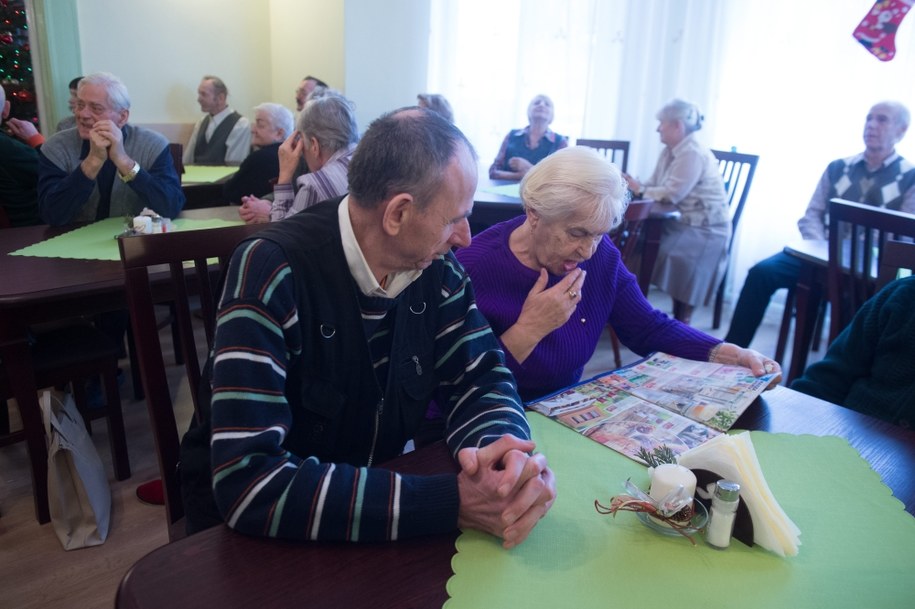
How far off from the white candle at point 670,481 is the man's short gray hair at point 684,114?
11.0 feet

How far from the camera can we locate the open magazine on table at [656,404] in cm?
104

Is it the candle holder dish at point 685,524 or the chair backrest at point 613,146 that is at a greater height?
the chair backrest at point 613,146

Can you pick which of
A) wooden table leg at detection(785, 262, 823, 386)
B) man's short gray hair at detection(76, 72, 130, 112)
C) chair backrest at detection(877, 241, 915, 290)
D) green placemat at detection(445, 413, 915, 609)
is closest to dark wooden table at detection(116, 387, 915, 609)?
green placemat at detection(445, 413, 915, 609)

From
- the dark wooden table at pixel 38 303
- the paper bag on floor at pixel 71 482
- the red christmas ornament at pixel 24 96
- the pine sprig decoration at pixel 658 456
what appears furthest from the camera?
the red christmas ornament at pixel 24 96

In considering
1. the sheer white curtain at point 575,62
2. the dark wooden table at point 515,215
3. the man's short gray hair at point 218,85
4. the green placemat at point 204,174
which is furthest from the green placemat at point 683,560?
the man's short gray hair at point 218,85

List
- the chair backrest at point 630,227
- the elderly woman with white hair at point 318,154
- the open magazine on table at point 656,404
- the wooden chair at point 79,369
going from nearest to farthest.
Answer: the open magazine on table at point 656,404 → the wooden chair at point 79,369 → the elderly woman with white hair at point 318,154 → the chair backrest at point 630,227

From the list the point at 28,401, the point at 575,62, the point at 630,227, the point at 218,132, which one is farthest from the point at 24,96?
the point at 630,227

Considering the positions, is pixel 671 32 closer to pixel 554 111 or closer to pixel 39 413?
pixel 554 111

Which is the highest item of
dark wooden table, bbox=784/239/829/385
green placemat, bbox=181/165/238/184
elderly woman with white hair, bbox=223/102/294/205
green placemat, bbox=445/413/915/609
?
elderly woman with white hair, bbox=223/102/294/205

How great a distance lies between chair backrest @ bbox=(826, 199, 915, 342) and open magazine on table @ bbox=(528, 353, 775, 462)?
2.78 ft

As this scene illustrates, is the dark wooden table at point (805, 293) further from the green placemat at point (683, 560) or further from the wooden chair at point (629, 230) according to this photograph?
the green placemat at point (683, 560)

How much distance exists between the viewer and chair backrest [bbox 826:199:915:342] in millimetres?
1811

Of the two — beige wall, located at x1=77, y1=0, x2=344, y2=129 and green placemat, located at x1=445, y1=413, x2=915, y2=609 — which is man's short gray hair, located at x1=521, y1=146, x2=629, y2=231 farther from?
beige wall, located at x1=77, y1=0, x2=344, y2=129

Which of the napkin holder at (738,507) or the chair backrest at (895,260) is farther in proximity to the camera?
the chair backrest at (895,260)
